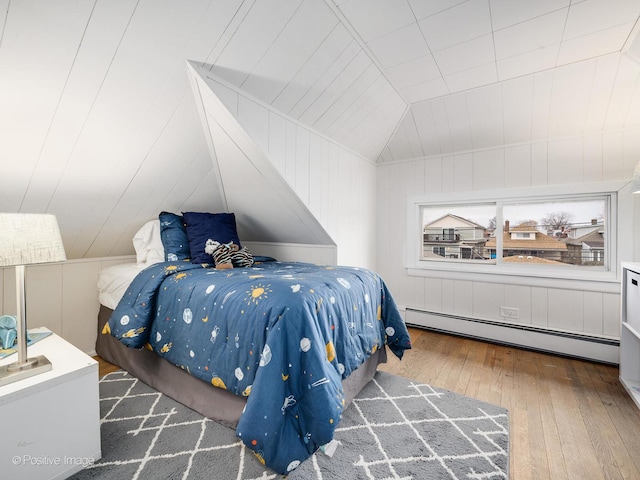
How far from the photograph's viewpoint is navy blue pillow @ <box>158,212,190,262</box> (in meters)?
2.34

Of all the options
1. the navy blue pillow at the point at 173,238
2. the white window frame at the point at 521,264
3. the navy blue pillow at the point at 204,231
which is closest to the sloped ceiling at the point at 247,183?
the navy blue pillow at the point at 204,231

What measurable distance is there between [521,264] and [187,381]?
9.70 feet

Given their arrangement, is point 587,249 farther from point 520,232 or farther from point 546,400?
point 546,400

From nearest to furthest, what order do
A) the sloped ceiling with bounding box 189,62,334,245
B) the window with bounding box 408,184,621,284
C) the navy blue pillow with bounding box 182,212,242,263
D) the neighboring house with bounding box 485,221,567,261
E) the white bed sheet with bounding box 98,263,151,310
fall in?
the sloped ceiling with bounding box 189,62,334,245 < the white bed sheet with bounding box 98,263,151,310 < the navy blue pillow with bounding box 182,212,242,263 < the window with bounding box 408,184,621,284 < the neighboring house with bounding box 485,221,567,261

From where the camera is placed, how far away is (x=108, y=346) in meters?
2.31

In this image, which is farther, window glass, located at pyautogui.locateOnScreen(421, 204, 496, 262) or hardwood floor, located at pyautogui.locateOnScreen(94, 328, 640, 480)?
window glass, located at pyautogui.locateOnScreen(421, 204, 496, 262)

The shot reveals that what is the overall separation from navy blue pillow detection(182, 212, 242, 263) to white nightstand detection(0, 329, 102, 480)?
1.05 meters

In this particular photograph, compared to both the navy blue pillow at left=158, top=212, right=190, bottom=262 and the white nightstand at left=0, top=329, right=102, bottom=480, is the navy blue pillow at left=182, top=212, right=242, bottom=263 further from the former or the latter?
the white nightstand at left=0, top=329, right=102, bottom=480

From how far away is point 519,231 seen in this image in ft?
9.48

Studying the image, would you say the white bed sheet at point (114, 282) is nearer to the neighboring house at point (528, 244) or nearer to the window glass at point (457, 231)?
the window glass at point (457, 231)

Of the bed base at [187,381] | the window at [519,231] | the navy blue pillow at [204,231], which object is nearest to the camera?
the bed base at [187,381]

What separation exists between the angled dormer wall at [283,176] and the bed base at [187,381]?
1157 millimetres

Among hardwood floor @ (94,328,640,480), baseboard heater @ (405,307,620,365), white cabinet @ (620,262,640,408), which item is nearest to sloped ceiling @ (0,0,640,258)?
white cabinet @ (620,262,640,408)

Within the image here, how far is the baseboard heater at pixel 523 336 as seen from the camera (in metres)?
2.40
